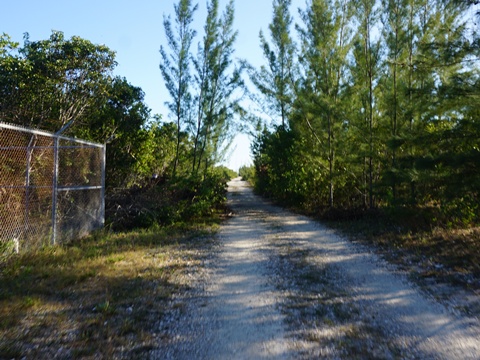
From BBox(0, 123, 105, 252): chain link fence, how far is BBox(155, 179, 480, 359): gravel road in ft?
12.0

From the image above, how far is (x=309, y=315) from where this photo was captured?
4.49 meters

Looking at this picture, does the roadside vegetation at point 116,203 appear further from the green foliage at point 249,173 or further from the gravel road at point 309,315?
the green foliage at point 249,173

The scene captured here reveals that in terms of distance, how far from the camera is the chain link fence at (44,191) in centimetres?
756

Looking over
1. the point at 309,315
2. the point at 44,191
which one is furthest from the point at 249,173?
the point at 309,315

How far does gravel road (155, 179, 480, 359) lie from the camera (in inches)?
141

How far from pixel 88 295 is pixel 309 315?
3082 millimetres

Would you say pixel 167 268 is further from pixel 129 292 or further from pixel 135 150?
pixel 135 150

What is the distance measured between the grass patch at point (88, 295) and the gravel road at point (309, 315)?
382 millimetres

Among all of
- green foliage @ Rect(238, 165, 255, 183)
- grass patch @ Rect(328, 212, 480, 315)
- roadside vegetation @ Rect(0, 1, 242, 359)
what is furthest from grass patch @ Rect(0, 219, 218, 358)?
green foliage @ Rect(238, 165, 255, 183)

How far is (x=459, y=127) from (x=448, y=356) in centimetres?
607

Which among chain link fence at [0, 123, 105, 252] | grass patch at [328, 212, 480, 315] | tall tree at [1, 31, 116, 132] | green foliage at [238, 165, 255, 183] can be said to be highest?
tall tree at [1, 31, 116, 132]

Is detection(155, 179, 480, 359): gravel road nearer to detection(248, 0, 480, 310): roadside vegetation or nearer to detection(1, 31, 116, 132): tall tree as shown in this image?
detection(248, 0, 480, 310): roadside vegetation

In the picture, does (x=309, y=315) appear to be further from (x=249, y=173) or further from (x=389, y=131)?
(x=249, y=173)

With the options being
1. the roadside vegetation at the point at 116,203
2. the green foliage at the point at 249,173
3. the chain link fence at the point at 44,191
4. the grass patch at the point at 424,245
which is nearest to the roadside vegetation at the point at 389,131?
the grass patch at the point at 424,245
